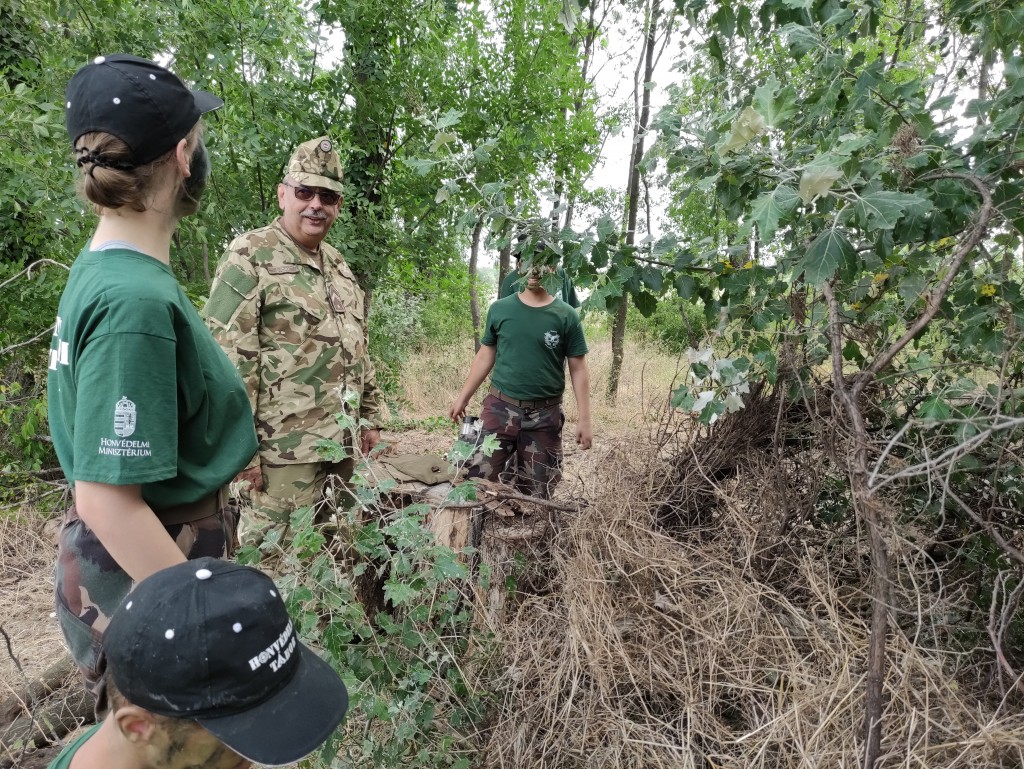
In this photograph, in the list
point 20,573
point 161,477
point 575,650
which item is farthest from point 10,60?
point 575,650

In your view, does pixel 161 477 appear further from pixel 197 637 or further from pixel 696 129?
pixel 696 129

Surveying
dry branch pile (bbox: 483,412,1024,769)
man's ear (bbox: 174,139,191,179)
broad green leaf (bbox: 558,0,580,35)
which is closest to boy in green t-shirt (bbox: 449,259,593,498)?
dry branch pile (bbox: 483,412,1024,769)

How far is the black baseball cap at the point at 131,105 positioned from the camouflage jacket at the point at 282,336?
123cm

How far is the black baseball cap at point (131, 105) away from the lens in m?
1.19

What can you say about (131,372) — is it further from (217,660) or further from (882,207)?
(882,207)

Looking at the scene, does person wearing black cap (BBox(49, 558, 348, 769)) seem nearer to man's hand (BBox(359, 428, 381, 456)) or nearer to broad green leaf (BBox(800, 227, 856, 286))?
broad green leaf (BBox(800, 227, 856, 286))

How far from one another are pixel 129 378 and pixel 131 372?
0.01 m

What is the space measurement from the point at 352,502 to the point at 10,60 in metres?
4.21

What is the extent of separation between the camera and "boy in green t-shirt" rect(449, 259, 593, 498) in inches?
143

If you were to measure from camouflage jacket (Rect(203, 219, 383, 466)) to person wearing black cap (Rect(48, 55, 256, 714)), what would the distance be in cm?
104

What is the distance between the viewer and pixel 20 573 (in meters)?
3.90

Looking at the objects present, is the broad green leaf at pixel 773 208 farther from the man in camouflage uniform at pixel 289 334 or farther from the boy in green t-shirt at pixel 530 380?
the boy in green t-shirt at pixel 530 380

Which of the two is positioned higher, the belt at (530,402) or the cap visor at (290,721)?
the cap visor at (290,721)

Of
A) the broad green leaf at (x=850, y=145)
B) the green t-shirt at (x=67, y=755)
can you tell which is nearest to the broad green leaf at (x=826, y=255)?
the broad green leaf at (x=850, y=145)
